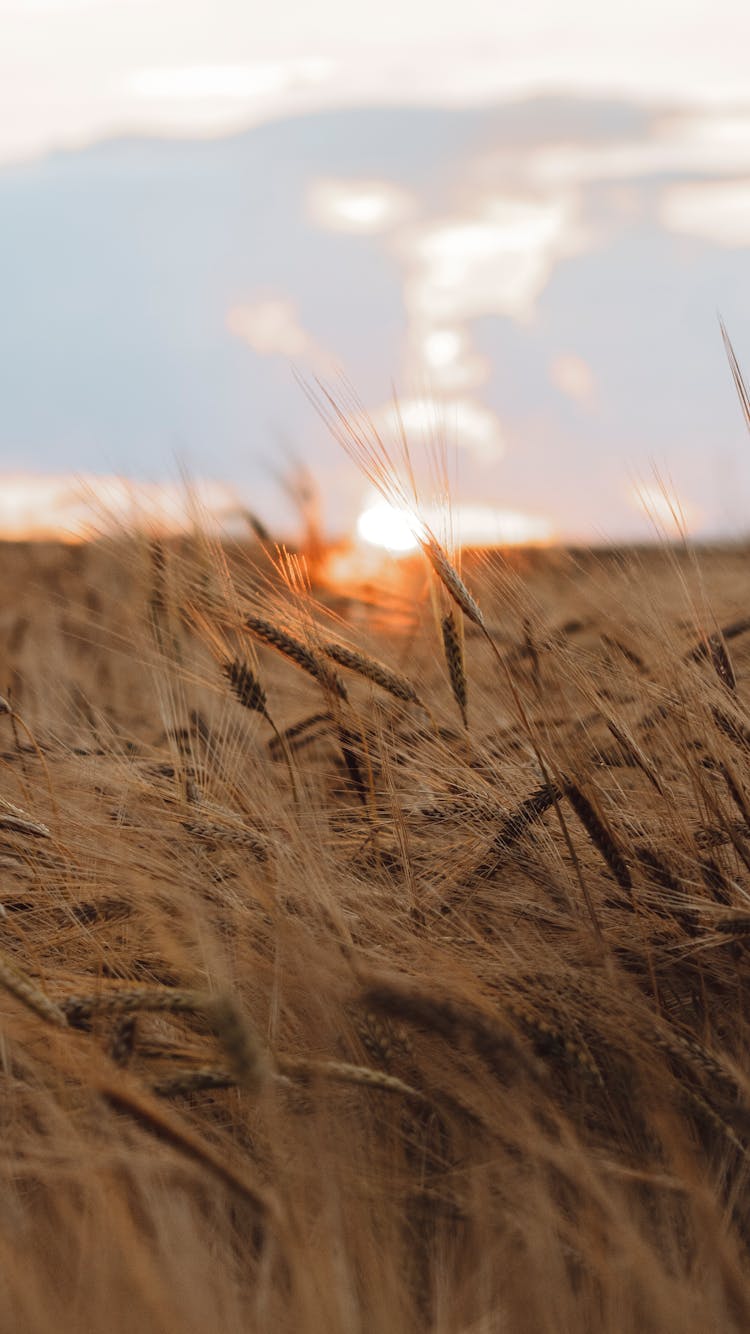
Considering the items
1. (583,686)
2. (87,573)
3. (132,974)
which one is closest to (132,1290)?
(132,974)

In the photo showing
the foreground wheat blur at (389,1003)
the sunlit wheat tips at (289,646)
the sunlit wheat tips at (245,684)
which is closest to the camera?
the foreground wheat blur at (389,1003)

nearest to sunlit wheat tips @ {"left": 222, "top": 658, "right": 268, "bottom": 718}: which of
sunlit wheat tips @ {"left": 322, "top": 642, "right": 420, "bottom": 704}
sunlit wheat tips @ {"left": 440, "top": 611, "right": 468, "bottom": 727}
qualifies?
sunlit wheat tips @ {"left": 322, "top": 642, "right": 420, "bottom": 704}

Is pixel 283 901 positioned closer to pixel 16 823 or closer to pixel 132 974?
→ pixel 132 974

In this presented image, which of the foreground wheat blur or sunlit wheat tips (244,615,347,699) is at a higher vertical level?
sunlit wheat tips (244,615,347,699)

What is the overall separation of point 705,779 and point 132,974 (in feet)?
2.16

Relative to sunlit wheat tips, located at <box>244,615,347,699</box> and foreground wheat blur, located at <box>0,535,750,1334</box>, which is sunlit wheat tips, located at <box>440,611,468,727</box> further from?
sunlit wheat tips, located at <box>244,615,347,699</box>

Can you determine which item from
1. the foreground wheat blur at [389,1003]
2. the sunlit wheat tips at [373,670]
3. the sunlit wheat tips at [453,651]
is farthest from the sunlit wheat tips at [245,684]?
the sunlit wheat tips at [453,651]

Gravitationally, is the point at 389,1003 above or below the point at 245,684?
below

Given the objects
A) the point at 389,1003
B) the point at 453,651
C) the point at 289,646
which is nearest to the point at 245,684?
the point at 289,646

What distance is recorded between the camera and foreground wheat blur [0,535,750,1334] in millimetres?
859

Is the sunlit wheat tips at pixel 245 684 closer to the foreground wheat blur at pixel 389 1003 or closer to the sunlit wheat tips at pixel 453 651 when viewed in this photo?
the foreground wheat blur at pixel 389 1003

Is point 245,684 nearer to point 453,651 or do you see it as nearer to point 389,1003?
point 453,651

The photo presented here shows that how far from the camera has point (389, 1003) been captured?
745 millimetres

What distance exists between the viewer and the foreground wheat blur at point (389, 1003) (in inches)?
33.8
